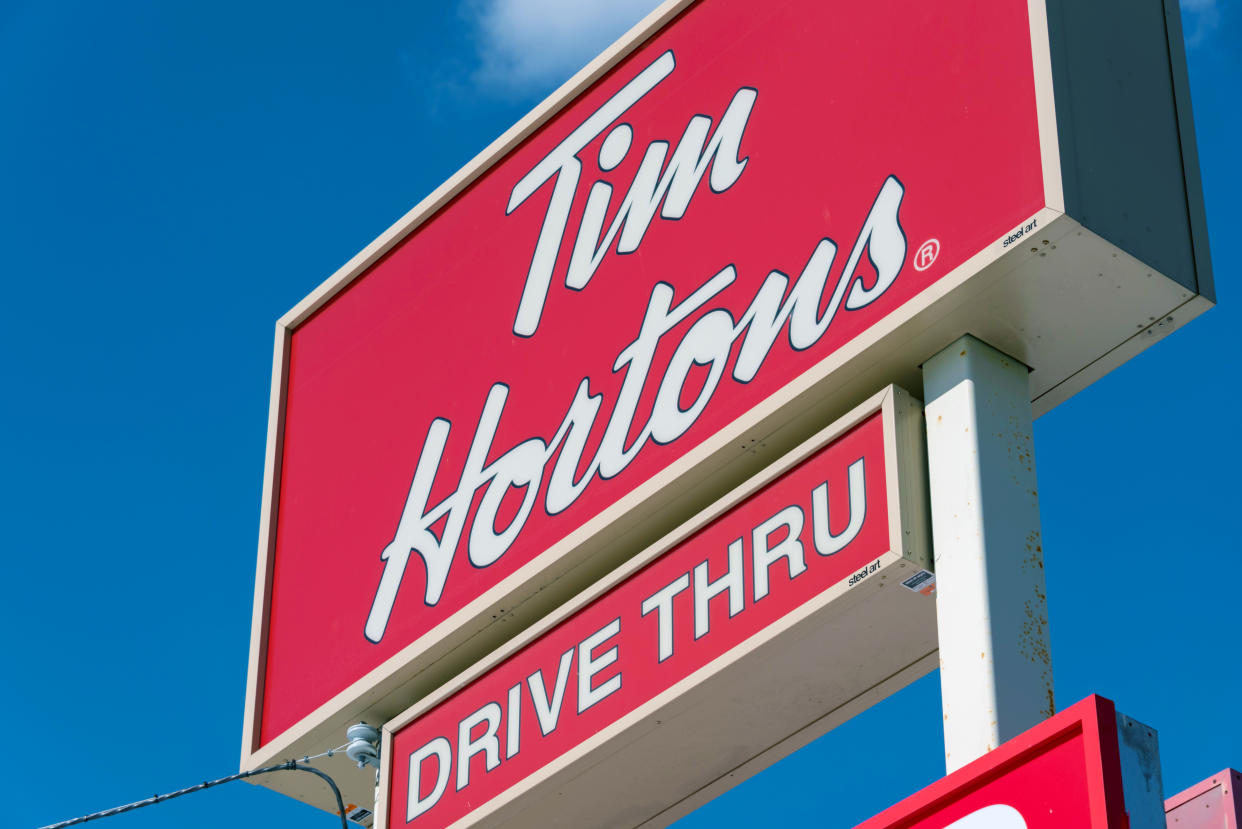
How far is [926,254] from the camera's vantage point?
676 centimetres

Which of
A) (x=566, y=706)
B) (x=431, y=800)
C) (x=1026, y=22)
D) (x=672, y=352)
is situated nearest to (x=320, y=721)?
(x=431, y=800)

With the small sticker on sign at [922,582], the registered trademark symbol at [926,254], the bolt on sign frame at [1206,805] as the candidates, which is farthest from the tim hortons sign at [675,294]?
the bolt on sign frame at [1206,805]

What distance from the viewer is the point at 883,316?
22.3 ft

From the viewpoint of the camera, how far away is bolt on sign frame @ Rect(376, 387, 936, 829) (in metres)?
6.58

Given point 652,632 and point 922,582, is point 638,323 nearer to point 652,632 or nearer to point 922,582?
point 652,632

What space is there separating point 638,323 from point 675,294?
211 mm

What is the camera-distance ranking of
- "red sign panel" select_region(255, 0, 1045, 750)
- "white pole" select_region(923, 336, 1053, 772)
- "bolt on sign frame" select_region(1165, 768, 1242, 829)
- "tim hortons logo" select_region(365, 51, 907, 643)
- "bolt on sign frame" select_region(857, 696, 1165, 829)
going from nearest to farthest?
1. "bolt on sign frame" select_region(857, 696, 1165, 829)
2. "white pole" select_region(923, 336, 1053, 772)
3. "red sign panel" select_region(255, 0, 1045, 750)
4. "tim hortons logo" select_region(365, 51, 907, 643)
5. "bolt on sign frame" select_region(1165, 768, 1242, 829)

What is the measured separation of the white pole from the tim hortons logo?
0.48m

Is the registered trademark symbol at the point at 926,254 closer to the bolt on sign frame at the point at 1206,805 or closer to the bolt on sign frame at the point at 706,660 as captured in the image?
the bolt on sign frame at the point at 706,660

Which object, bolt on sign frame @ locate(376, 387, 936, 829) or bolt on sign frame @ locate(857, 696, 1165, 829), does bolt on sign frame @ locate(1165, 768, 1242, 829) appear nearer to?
bolt on sign frame @ locate(376, 387, 936, 829)

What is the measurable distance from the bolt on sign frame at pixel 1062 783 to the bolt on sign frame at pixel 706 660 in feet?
3.55

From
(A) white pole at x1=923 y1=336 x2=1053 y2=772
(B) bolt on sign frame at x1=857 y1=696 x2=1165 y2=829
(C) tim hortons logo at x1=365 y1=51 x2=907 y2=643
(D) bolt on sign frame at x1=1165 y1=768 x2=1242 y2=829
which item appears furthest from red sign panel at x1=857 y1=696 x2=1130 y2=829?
(D) bolt on sign frame at x1=1165 y1=768 x2=1242 y2=829

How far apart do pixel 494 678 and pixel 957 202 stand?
2509 millimetres

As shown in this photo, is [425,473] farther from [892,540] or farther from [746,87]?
[892,540]
